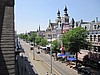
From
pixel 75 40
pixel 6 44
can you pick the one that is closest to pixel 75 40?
pixel 75 40

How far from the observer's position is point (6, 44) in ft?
20.3

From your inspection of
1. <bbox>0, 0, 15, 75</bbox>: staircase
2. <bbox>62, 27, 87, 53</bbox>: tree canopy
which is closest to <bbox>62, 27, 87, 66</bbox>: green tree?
<bbox>62, 27, 87, 53</bbox>: tree canopy

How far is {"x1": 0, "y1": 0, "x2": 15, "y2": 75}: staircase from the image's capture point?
5804 mm

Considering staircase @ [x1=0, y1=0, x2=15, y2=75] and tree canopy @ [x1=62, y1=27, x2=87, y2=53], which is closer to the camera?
staircase @ [x1=0, y1=0, x2=15, y2=75]

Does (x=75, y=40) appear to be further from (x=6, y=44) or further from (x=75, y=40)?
(x=6, y=44)

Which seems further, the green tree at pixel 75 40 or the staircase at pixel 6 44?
the green tree at pixel 75 40

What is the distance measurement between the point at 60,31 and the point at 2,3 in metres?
83.6

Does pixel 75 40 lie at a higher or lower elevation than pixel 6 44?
lower

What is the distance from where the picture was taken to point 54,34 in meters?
103

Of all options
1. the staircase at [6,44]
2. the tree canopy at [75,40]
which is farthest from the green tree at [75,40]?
the staircase at [6,44]

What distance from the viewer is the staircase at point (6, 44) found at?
5.80 meters

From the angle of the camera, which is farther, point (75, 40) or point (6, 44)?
point (75, 40)

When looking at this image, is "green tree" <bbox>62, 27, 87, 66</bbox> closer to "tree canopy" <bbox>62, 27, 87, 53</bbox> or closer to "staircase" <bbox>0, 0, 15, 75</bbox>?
"tree canopy" <bbox>62, 27, 87, 53</bbox>

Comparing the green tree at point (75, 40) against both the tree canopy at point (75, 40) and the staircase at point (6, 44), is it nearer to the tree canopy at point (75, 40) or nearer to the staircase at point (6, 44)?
the tree canopy at point (75, 40)
